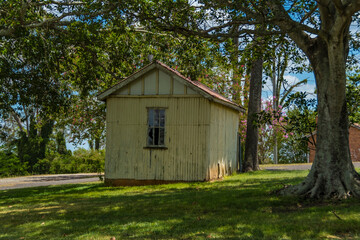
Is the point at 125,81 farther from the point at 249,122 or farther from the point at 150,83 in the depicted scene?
the point at 249,122

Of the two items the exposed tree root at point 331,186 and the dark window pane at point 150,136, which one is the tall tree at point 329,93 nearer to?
the exposed tree root at point 331,186

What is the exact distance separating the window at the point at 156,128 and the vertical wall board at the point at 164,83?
0.78 m

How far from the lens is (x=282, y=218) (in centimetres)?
788

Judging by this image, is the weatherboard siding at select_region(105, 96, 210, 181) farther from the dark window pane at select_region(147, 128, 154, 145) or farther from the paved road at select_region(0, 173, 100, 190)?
the paved road at select_region(0, 173, 100, 190)

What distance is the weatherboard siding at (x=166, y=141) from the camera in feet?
53.3

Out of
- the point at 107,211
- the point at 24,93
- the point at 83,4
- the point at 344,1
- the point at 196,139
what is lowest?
the point at 107,211

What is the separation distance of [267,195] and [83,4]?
9637 mm

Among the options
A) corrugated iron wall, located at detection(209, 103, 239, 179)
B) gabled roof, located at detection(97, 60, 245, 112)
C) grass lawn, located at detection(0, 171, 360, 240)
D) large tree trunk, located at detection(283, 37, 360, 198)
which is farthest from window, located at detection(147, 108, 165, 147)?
large tree trunk, located at detection(283, 37, 360, 198)

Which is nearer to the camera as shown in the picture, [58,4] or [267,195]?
[267,195]

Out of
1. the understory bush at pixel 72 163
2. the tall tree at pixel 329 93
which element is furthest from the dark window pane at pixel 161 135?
the understory bush at pixel 72 163

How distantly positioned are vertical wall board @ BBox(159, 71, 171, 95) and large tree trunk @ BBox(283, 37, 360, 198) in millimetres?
7431

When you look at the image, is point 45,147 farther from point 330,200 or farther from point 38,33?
point 330,200

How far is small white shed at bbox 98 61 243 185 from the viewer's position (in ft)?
53.3

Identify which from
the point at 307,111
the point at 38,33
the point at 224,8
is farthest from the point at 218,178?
the point at 38,33
